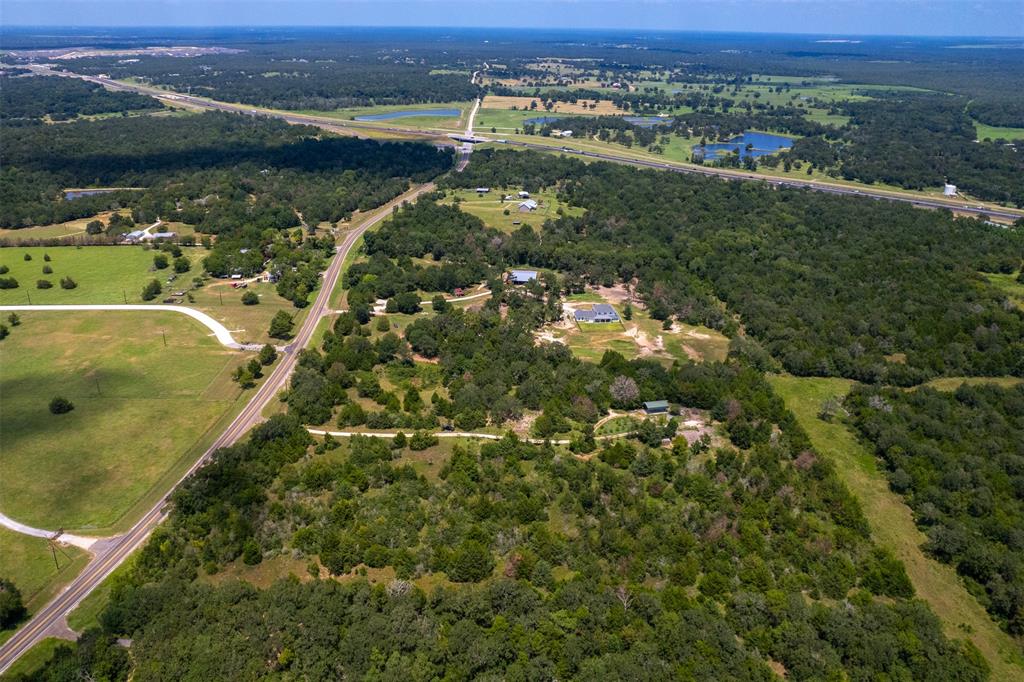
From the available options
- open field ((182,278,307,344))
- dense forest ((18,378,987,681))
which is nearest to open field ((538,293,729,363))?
dense forest ((18,378,987,681))

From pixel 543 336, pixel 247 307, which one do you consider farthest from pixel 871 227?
pixel 247 307

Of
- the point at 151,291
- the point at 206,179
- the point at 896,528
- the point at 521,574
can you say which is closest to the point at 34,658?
the point at 521,574

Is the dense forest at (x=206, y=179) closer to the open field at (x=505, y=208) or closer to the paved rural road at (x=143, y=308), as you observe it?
the open field at (x=505, y=208)

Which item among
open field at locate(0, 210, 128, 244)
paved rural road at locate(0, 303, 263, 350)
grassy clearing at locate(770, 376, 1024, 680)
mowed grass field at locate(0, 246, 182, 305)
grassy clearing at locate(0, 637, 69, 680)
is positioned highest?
open field at locate(0, 210, 128, 244)

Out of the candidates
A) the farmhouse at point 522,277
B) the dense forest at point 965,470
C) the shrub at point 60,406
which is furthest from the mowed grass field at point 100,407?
the dense forest at point 965,470

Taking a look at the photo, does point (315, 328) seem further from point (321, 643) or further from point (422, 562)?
point (321, 643)

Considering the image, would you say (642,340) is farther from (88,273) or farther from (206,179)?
(206,179)

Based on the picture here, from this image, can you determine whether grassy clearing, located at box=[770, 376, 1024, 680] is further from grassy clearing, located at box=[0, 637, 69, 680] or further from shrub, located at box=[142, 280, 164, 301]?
shrub, located at box=[142, 280, 164, 301]
